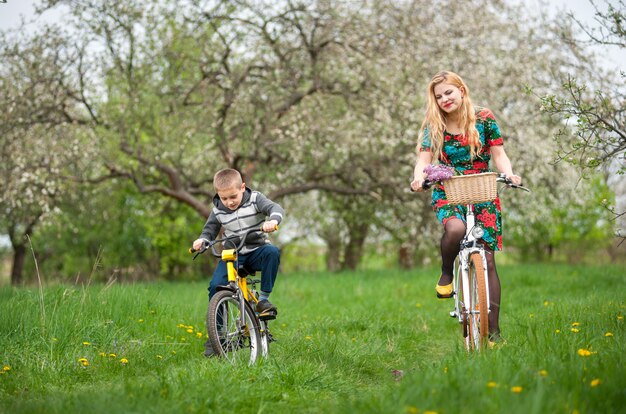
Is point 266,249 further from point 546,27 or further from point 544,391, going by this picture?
point 546,27

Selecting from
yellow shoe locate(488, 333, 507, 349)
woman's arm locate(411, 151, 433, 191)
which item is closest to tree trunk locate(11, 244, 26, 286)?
woman's arm locate(411, 151, 433, 191)

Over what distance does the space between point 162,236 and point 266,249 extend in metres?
12.4

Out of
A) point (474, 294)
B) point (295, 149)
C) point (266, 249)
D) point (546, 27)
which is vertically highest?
point (546, 27)

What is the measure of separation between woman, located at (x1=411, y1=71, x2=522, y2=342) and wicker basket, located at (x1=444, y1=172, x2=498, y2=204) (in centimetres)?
39

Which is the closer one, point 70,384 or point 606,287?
point 70,384

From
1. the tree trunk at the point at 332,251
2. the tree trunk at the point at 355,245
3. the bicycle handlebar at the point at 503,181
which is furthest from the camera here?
the tree trunk at the point at 332,251

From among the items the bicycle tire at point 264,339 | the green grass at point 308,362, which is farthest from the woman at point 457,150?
the bicycle tire at point 264,339

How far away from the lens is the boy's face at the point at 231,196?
491cm

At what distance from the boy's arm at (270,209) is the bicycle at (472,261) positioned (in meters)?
1.01

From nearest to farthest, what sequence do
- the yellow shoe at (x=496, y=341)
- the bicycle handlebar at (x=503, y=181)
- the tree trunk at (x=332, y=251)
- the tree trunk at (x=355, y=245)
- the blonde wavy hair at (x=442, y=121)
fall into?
1. the yellow shoe at (x=496, y=341)
2. the bicycle handlebar at (x=503, y=181)
3. the blonde wavy hair at (x=442, y=121)
4. the tree trunk at (x=355, y=245)
5. the tree trunk at (x=332, y=251)

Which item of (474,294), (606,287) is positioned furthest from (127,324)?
(606,287)

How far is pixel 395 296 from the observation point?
32.9ft

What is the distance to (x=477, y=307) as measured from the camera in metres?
4.73

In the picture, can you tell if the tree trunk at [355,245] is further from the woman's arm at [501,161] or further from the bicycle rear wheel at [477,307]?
the bicycle rear wheel at [477,307]
